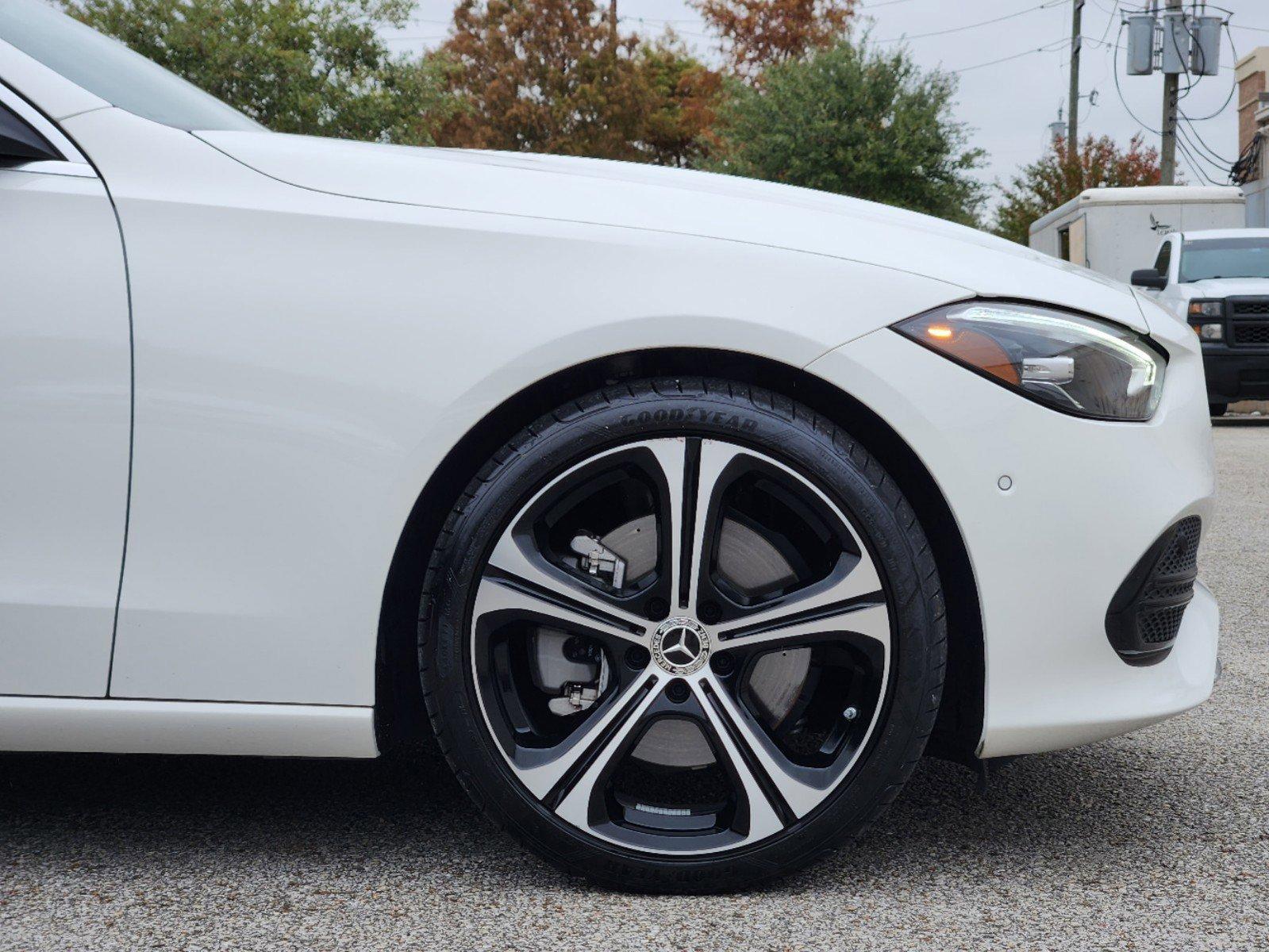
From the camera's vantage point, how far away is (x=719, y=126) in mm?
33938

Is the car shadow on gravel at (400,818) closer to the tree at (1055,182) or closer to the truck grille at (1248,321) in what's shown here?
the truck grille at (1248,321)

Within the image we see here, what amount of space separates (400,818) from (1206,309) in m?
11.9

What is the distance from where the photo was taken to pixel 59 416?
201cm

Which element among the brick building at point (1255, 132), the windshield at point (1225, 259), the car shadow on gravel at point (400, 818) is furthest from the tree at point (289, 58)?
the car shadow on gravel at point (400, 818)

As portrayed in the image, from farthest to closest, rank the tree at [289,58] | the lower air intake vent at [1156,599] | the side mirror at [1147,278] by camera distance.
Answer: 1. the tree at [289,58]
2. the side mirror at [1147,278]
3. the lower air intake vent at [1156,599]

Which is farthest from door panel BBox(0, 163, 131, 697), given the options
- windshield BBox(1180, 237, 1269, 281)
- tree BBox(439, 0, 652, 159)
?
tree BBox(439, 0, 652, 159)

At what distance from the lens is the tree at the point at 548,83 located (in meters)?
37.0

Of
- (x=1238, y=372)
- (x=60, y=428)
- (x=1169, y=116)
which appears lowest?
(x=1238, y=372)

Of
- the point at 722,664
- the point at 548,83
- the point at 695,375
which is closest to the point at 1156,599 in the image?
the point at 722,664

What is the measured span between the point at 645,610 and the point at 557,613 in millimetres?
140

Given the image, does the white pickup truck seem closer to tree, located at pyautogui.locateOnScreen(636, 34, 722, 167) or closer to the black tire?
the black tire

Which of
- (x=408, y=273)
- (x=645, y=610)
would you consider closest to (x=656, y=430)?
(x=645, y=610)

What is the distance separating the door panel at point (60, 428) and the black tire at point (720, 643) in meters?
0.52

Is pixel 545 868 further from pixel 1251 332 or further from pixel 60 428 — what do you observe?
pixel 1251 332
